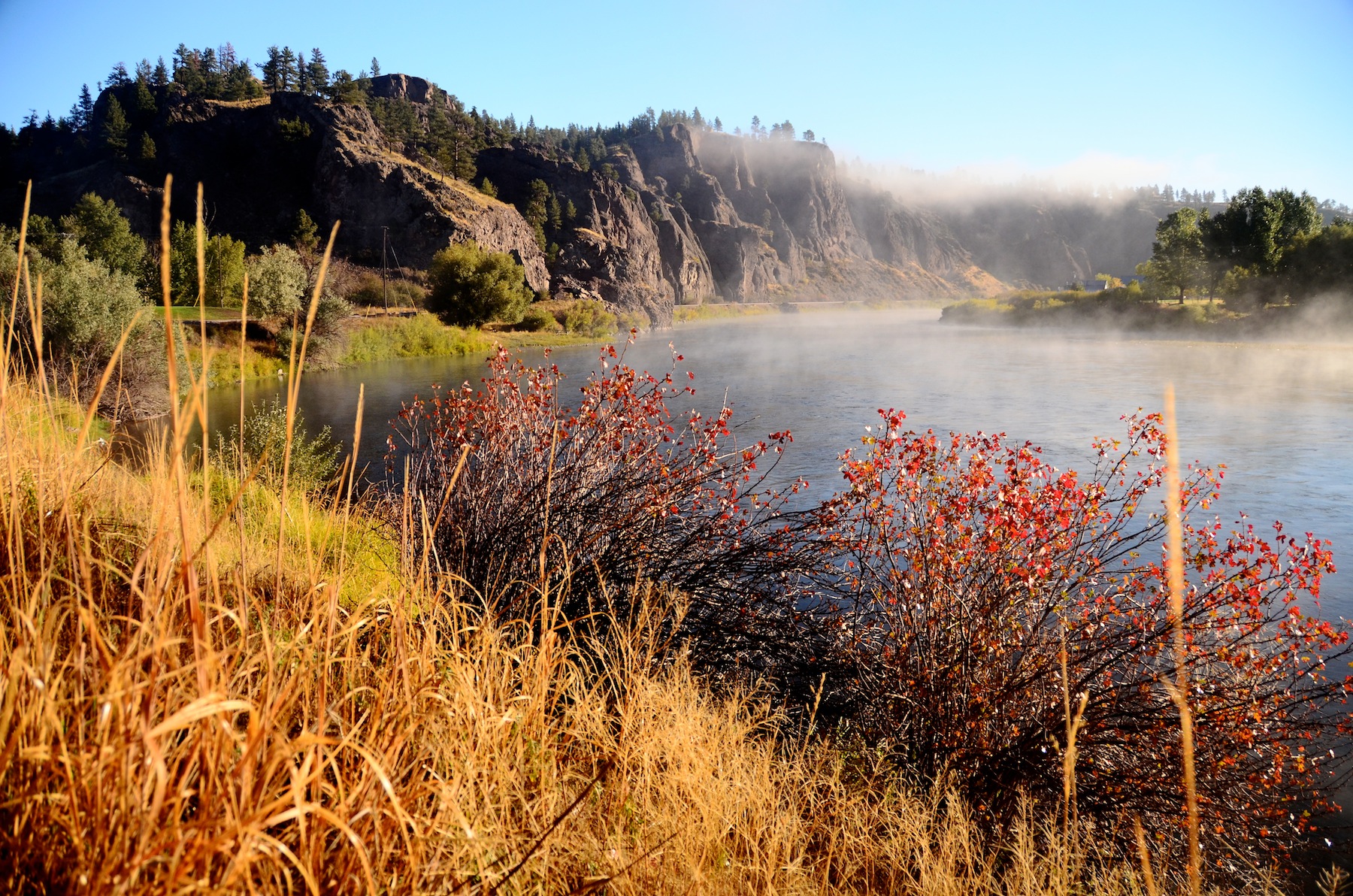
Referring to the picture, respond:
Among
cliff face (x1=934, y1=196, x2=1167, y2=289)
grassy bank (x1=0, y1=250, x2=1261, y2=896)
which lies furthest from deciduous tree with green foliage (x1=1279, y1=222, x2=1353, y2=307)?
cliff face (x1=934, y1=196, x2=1167, y2=289)

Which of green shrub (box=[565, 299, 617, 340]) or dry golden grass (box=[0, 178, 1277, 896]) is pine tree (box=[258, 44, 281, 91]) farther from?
dry golden grass (box=[0, 178, 1277, 896])

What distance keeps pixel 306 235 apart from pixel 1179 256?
190 ft

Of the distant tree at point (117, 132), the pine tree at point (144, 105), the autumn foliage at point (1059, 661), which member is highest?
the pine tree at point (144, 105)

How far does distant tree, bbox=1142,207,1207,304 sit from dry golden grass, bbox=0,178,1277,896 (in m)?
52.7

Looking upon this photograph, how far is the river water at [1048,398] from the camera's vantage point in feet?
37.2

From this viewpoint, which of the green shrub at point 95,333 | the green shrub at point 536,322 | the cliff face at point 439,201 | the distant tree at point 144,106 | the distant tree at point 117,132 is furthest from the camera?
the distant tree at point 144,106

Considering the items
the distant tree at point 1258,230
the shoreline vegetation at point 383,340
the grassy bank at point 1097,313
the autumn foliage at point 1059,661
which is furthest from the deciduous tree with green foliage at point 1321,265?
the autumn foliage at point 1059,661

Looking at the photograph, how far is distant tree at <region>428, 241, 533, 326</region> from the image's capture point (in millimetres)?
44250

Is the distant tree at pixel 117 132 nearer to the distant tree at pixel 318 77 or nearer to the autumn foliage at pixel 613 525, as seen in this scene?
the distant tree at pixel 318 77

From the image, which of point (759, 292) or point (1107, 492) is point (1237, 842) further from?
point (759, 292)

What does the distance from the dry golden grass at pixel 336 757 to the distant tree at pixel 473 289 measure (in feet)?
138

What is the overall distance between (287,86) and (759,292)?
6797 centimetres

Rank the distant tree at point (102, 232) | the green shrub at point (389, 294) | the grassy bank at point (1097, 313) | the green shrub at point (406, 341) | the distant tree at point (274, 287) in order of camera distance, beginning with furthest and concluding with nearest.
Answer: the green shrub at point (389, 294)
the distant tree at point (102, 232)
the grassy bank at point (1097, 313)
the green shrub at point (406, 341)
the distant tree at point (274, 287)

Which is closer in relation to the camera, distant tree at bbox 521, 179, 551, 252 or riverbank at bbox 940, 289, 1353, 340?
riverbank at bbox 940, 289, 1353, 340
